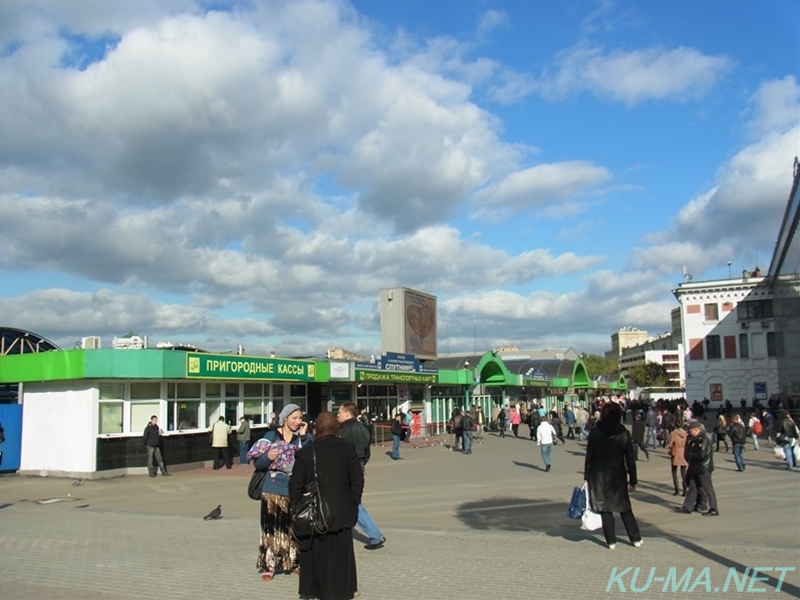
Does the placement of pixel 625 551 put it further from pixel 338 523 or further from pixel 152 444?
pixel 152 444

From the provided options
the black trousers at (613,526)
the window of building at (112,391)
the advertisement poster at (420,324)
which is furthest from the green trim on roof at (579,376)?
the black trousers at (613,526)

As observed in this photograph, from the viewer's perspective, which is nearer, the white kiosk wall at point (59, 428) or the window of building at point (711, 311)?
the white kiosk wall at point (59, 428)

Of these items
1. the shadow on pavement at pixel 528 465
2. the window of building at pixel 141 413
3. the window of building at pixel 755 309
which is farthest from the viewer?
the window of building at pixel 755 309

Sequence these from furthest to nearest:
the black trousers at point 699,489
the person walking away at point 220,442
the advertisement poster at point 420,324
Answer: the advertisement poster at point 420,324 < the person walking away at point 220,442 < the black trousers at point 699,489

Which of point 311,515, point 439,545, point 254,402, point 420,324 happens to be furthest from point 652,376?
point 311,515

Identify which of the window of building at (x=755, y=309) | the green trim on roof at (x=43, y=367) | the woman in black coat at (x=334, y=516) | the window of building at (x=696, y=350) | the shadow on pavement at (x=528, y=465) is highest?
the window of building at (x=755, y=309)

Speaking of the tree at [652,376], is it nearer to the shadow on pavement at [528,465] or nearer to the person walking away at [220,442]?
the shadow on pavement at [528,465]

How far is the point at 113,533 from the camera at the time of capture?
35.4 ft

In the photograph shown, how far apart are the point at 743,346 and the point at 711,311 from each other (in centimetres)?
425

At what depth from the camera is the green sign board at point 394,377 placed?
29.2m

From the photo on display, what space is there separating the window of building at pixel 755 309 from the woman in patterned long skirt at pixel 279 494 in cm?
6529

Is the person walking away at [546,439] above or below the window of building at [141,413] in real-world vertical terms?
below

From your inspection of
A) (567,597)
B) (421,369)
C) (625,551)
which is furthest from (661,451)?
(567,597)

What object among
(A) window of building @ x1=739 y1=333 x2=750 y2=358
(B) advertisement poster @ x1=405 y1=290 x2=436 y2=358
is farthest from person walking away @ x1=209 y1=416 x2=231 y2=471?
(A) window of building @ x1=739 y1=333 x2=750 y2=358
